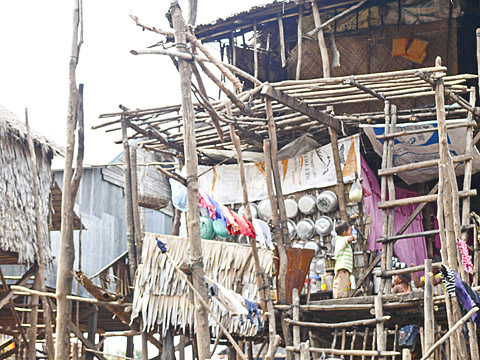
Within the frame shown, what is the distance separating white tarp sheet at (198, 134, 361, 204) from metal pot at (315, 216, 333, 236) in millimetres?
564

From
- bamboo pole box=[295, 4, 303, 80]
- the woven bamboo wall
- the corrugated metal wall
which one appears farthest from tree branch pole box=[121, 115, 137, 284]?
the corrugated metal wall

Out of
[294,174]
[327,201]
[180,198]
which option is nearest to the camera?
[327,201]

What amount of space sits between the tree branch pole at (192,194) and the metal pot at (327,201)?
5.08 meters

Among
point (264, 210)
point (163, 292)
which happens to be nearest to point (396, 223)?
point (264, 210)

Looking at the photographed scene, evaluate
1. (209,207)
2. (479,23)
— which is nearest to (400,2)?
(479,23)

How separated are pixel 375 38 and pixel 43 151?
627cm

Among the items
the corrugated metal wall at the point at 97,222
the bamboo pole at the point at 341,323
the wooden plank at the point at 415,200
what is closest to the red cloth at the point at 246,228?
the bamboo pole at the point at 341,323

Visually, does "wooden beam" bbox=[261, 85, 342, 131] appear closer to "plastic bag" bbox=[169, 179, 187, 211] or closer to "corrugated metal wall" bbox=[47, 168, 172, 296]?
"plastic bag" bbox=[169, 179, 187, 211]

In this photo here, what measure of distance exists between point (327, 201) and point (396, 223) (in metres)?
1.54

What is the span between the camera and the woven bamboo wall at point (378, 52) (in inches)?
451

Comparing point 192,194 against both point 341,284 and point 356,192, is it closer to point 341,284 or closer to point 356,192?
point 341,284

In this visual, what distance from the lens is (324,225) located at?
1042 cm

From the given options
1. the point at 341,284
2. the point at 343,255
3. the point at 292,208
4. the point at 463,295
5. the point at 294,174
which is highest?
the point at 294,174

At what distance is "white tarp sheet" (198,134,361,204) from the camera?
10.3m
